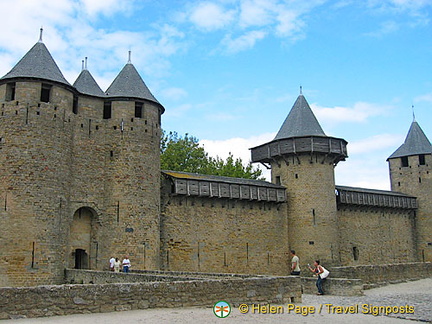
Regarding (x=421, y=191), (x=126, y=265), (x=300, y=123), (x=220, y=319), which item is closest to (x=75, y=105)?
(x=126, y=265)

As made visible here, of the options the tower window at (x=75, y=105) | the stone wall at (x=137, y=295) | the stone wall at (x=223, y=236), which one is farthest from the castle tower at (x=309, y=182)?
the stone wall at (x=137, y=295)

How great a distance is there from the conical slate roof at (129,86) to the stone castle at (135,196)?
76 millimetres

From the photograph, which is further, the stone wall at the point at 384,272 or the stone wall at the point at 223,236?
the stone wall at the point at 223,236

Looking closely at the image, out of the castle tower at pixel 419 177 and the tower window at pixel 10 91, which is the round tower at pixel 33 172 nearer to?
the tower window at pixel 10 91

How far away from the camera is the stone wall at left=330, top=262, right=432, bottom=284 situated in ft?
57.5

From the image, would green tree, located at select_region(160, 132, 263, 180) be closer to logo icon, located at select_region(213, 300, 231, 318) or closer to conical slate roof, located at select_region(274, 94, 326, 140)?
conical slate roof, located at select_region(274, 94, 326, 140)

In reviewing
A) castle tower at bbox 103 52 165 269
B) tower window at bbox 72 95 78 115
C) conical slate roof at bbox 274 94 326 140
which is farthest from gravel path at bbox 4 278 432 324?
conical slate roof at bbox 274 94 326 140

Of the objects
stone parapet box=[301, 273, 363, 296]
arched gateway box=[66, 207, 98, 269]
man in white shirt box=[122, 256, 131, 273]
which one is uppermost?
arched gateway box=[66, 207, 98, 269]

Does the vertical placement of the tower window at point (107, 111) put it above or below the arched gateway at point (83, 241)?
above

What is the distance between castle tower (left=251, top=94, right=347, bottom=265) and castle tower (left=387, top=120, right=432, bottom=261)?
8436 mm

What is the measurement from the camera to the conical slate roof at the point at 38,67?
1706 cm

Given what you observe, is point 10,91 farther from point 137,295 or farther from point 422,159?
point 422,159

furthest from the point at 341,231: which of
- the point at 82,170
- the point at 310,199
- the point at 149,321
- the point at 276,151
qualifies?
the point at 149,321

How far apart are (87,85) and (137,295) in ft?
42.2
